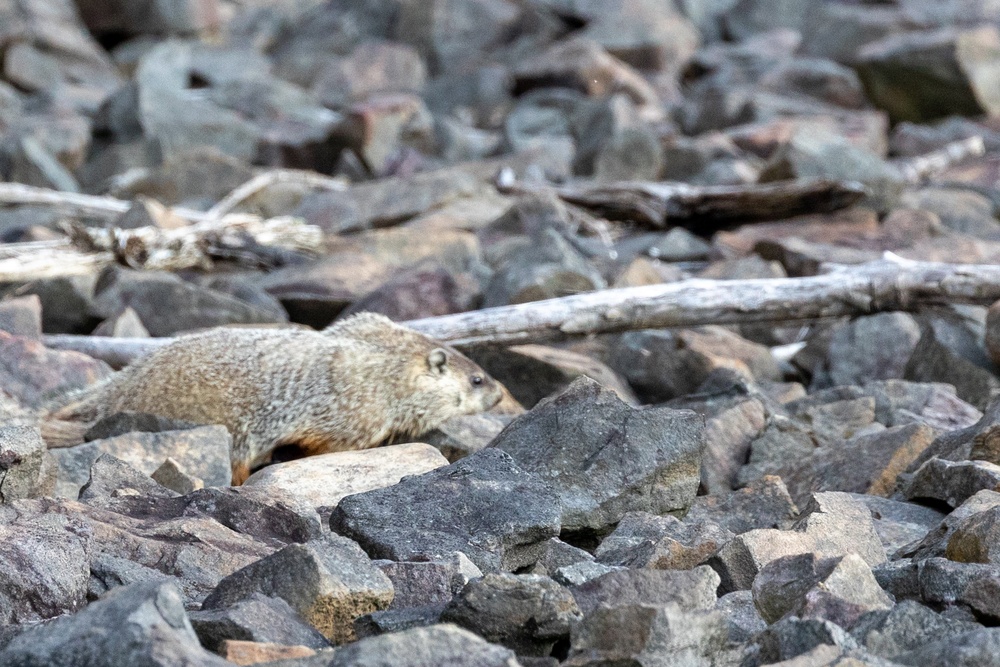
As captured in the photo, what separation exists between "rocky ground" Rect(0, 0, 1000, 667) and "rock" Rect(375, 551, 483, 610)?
1 cm

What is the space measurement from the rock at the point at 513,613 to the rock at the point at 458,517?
755 mm

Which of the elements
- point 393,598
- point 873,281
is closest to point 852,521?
point 393,598

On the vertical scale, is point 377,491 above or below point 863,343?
above

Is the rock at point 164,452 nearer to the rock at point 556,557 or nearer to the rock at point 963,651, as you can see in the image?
the rock at point 556,557

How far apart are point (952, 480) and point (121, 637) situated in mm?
3891

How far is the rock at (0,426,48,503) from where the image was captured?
5254 millimetres

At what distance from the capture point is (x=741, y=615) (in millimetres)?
4523

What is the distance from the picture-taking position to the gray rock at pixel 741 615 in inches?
172

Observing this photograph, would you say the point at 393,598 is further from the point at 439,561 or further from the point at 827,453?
the point at 827,453

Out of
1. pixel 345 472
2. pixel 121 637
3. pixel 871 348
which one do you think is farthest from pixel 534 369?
pixel 121 637

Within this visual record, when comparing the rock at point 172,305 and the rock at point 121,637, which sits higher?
the rock at point 121,637

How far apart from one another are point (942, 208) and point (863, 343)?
550cm

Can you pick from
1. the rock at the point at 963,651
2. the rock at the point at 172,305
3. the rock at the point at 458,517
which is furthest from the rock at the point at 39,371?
the rock at the point at 963,651

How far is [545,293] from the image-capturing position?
1031 centimetres
